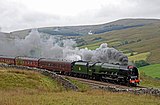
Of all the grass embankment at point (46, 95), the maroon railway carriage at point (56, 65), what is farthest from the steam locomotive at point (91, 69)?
the grass embankment at point (46, 95)

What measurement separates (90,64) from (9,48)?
2549 inches

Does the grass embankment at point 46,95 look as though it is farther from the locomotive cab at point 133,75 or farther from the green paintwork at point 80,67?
the green paintwork at point 80,67

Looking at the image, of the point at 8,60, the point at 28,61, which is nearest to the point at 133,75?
the point at 28,61

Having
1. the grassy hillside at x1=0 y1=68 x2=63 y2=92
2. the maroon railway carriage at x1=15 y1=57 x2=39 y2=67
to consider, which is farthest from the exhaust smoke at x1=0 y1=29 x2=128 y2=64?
the grassy hillside at x1=0 y1=68 x2=63 y2=92

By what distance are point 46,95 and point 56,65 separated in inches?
1383

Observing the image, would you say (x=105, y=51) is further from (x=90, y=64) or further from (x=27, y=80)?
(x=27, y=80)

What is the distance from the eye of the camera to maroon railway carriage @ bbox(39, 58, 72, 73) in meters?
58.8

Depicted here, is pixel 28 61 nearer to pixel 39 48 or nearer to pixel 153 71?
pixel 39 48

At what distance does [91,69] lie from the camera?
51.9m

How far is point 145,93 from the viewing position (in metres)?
30.1

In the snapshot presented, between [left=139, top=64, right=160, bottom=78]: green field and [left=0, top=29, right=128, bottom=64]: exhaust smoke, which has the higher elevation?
[left=0, top=29, right=128, bottom=64]: exhaust smoke

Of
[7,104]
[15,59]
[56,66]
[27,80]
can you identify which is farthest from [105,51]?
[7,104]

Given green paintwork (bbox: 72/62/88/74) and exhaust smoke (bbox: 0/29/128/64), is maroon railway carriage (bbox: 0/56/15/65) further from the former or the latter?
green paintwork (bbox: 72/62/88/74)

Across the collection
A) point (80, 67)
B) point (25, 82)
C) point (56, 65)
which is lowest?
point (25, 82)
